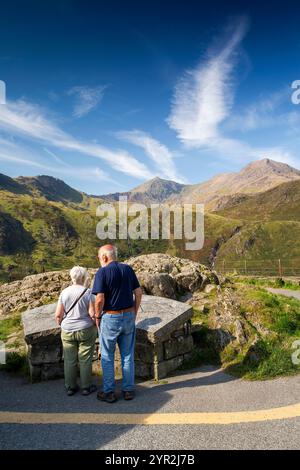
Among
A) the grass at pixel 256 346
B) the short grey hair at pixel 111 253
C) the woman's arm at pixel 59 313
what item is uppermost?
the short grey hair at pixel 111 253

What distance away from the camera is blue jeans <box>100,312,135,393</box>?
6.47 meters

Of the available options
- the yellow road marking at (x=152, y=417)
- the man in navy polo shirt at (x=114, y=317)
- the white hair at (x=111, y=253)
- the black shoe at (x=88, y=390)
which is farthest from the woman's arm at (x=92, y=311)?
the yellow road marking at (x=152, y=417)

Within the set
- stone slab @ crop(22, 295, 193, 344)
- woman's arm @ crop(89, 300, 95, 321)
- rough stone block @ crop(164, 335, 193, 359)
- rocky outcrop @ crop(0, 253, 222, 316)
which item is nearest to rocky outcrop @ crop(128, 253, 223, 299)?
rocky outcrop @ crop(0, 253, 222, 316)

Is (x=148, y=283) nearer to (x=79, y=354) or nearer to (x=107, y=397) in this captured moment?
(x=79, y=354)

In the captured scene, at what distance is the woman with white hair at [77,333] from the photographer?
673 centimetres

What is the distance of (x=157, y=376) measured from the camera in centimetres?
749

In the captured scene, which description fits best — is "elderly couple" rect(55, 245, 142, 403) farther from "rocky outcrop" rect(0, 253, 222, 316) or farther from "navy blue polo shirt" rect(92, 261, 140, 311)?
"rocky outcrop" rect(0, 253, 222, 316)

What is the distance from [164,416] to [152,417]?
181mm

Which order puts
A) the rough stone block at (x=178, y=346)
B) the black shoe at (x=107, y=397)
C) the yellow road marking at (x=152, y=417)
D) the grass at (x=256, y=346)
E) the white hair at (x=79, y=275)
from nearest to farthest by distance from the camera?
1. the yellow road marking at (x=152, y=417)
2. the black shoe at (x=107, y=397)
3. the white hair at (x=79, y=275)
4. the grass at (x=256, y=346)
5. the rough stone block at (x=178, y=346)

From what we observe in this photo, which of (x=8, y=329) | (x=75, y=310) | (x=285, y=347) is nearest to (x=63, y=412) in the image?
(x=75, y=310)

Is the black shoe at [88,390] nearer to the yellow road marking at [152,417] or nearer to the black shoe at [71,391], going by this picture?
the black shoe at [71,391]

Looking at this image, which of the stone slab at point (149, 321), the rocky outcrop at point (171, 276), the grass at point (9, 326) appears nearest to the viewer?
the stone slab at point (149, 321)

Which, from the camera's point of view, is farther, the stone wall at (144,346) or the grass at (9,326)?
the grass at (9,326)

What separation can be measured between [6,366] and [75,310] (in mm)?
2860
